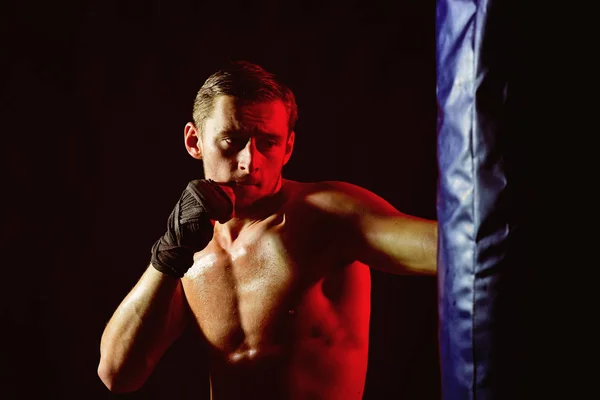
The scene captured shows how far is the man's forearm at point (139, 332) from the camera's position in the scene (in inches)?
48.4

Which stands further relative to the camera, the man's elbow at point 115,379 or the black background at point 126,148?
the black background at point 126,148

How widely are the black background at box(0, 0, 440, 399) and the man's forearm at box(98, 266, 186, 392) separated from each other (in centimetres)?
62

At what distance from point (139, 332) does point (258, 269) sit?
0.28 metres

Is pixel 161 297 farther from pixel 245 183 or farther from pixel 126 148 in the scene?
pixel 126 148

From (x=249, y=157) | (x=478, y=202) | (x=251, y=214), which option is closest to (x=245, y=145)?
(x=249, y=157)

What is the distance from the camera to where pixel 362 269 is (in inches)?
50.4

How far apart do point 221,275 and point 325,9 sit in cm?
90

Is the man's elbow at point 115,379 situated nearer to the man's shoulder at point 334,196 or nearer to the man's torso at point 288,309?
the man's torso at point 288,309

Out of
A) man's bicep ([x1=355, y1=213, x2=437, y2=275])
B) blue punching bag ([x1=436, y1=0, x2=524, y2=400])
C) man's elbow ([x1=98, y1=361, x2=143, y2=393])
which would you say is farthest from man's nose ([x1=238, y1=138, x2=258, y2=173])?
blue punching bag ([x1=436, y1=0, x2=524, y2=400])

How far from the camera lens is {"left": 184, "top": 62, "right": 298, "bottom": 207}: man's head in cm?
122

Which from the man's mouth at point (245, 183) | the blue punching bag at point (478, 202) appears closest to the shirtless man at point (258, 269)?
the man's mouth at point (245, 183)

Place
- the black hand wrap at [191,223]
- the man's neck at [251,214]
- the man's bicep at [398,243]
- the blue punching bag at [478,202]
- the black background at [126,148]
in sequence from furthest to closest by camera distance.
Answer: the black background at [126,148] < the man's neck at [251,214] < the black hand wrap at [191,223] < the man's bicep at [398,243] < the blue punching bag at [478,202]

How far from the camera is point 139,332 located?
48.8 inches

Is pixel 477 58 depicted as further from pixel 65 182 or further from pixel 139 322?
pixel 65 182
